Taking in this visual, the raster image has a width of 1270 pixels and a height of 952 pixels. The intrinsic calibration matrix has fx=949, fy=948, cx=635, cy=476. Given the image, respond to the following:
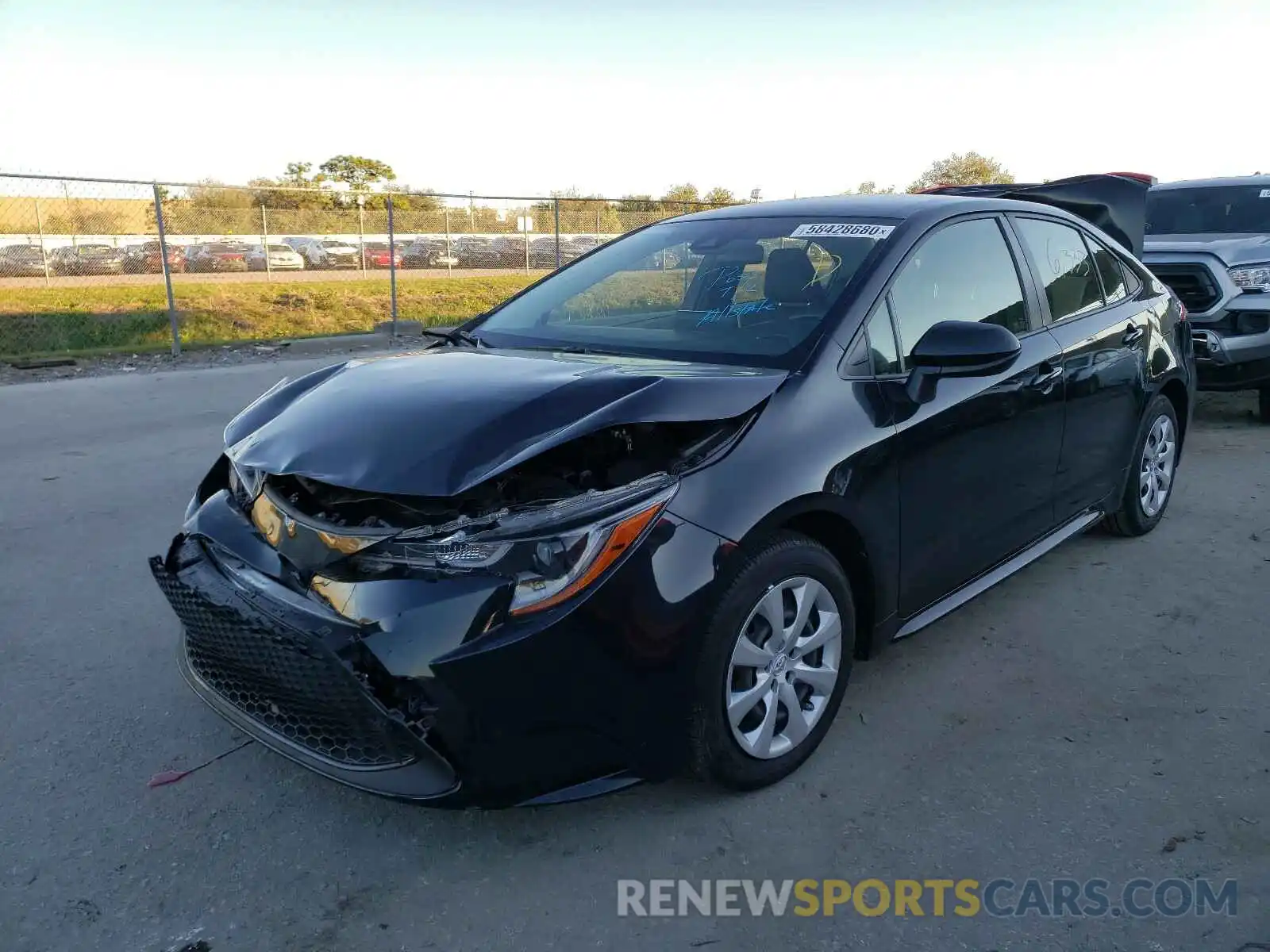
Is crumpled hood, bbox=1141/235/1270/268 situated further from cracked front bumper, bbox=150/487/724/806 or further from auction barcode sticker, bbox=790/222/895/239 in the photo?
cracked front bumper, bbox=150/487/724/806

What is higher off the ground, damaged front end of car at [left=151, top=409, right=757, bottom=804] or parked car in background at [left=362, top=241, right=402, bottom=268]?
parked car in background at [left=362, top=241, right=402, bottom=268]

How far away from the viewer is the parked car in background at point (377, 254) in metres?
20.1

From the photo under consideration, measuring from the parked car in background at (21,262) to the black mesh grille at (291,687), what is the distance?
13300 millimetres

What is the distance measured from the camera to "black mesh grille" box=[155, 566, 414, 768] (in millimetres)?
2232

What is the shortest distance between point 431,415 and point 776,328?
1192 mm

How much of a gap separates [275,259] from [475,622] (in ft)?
61.3

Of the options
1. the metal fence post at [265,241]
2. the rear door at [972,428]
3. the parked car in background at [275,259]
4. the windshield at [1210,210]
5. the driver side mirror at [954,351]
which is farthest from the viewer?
A: the metal fence post at [265,241]

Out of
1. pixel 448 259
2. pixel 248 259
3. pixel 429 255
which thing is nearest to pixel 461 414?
pixel 248 259

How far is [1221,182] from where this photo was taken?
895cm

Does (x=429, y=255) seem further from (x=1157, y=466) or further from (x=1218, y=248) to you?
(x=1157, y=466)

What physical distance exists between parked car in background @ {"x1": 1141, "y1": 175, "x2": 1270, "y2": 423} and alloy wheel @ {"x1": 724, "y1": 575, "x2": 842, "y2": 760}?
5.68m

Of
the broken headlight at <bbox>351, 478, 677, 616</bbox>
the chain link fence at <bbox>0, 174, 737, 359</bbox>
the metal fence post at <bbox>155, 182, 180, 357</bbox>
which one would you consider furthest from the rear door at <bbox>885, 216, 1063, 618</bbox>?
the metal fence post at <bbox>155, 182, 180, 357</bbox>

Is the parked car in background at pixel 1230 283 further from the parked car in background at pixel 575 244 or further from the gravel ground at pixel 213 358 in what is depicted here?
the parked car in background at pixel 575 244

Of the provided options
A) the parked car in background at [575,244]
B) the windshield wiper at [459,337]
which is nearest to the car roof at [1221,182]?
the windshield wiper at [459,337]
